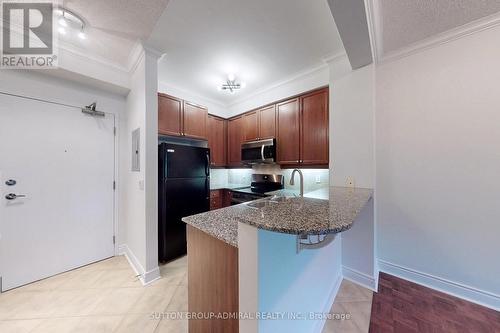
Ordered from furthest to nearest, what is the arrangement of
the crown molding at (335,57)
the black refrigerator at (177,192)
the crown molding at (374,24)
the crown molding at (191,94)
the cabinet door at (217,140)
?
the cabinet door at (217,140), the crown molding at (191,94), the black refrigerator at (177,192), the crown molding at (335,57), the crown molding at (374,24)

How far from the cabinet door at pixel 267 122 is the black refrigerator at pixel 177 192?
1064 millimetres

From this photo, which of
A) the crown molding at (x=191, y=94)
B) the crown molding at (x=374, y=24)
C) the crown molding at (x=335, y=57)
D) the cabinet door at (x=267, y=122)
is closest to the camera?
the crown molding at (x=374, y=24)

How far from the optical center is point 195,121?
3084mm

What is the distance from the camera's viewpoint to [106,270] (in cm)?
225

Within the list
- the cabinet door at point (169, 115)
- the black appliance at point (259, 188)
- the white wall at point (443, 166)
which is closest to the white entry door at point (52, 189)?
the cabinet door at point (169, 115)

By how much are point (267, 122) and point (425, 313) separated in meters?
2.80

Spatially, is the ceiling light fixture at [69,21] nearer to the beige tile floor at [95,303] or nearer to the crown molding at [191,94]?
the crown molding at [191,94]

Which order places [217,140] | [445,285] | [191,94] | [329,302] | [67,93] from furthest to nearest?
1. [217,140]
2. [191,94]
3. [67,93]
4. [445,285]
5. [329,302]

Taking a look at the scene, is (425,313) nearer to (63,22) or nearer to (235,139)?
(235,139)

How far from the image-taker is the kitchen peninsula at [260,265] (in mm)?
772

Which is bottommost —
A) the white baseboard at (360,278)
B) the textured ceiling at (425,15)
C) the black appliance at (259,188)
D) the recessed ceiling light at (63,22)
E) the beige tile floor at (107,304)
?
the beige tile floor at (107,304)

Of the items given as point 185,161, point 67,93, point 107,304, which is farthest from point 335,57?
A: point 107,304

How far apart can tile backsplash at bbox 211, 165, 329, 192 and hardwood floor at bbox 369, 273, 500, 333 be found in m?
1.42

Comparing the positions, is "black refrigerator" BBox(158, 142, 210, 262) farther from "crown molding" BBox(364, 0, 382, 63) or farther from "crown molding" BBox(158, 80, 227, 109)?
"crown molding" BBox(364, 0, 382, 63)
